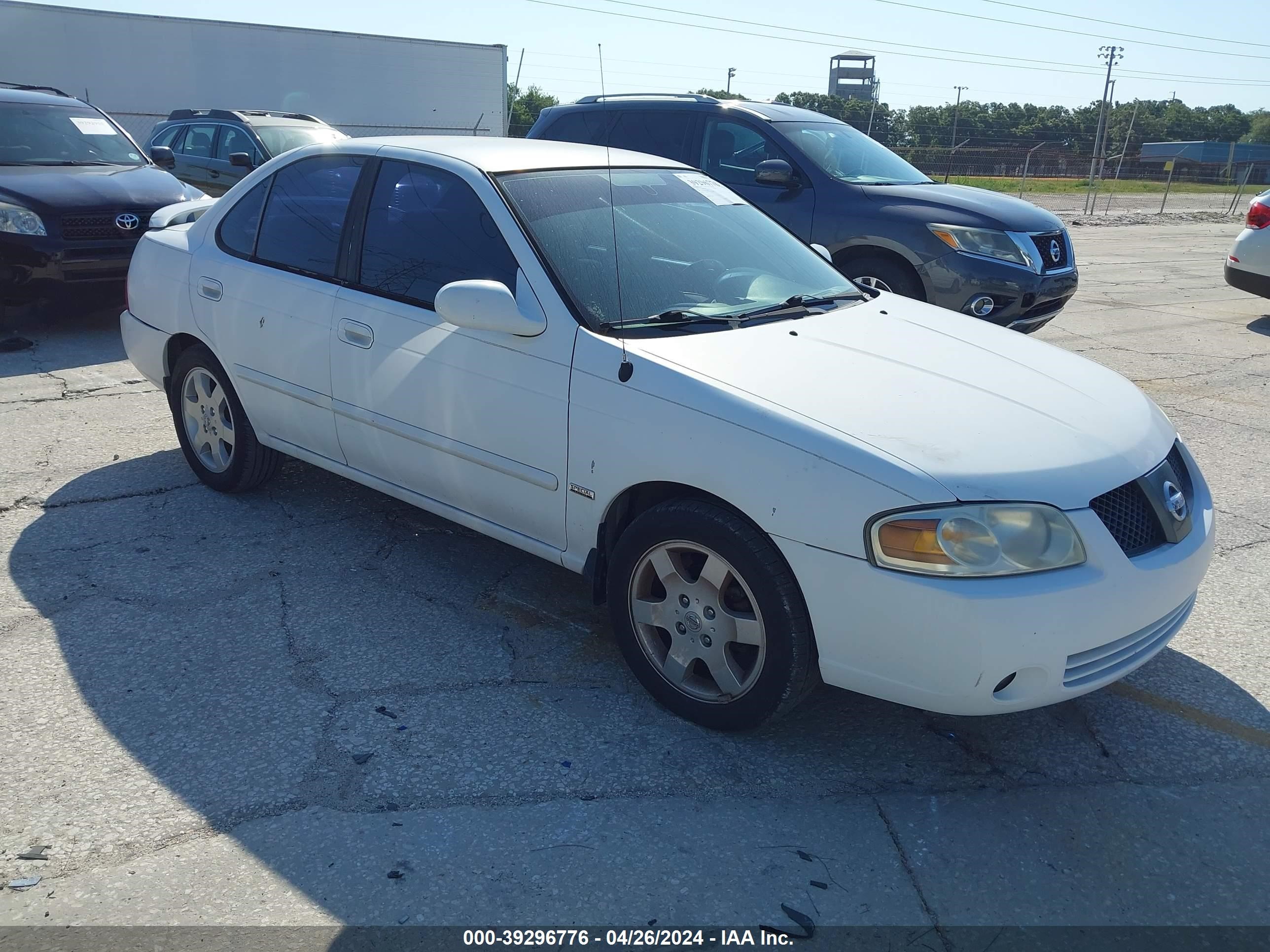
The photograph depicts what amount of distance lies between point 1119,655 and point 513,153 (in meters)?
2.90

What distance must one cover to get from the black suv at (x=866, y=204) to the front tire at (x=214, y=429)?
3.98m

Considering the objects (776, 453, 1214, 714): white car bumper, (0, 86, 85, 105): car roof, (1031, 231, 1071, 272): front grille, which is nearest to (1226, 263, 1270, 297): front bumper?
(1031, 231, 1071, 272): front grille

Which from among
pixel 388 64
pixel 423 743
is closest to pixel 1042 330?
pixel 423 743

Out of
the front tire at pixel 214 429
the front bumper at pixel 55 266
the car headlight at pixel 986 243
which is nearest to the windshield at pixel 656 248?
the front tire at pixel 214 429

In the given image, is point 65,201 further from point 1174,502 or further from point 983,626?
point 1174,502

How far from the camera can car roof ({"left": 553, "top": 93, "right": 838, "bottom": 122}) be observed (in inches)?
343

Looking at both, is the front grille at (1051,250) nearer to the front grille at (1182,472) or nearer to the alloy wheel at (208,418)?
the front grille at (1182,472)

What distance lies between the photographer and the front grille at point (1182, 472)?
3.45 m

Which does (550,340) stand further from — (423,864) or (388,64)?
(388,64)

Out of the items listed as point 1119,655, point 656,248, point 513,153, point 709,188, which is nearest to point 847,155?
point 709,188

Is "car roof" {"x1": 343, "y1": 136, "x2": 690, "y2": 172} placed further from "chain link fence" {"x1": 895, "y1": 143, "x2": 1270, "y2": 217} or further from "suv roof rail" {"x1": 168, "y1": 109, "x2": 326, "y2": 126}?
"chain link fence" {"x1": 895, "y1": 143, "x2": 1270, "y2": 217}

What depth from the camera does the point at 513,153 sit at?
14.1ft

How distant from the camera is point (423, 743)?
3.25 m

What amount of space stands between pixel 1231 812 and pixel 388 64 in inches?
1145
